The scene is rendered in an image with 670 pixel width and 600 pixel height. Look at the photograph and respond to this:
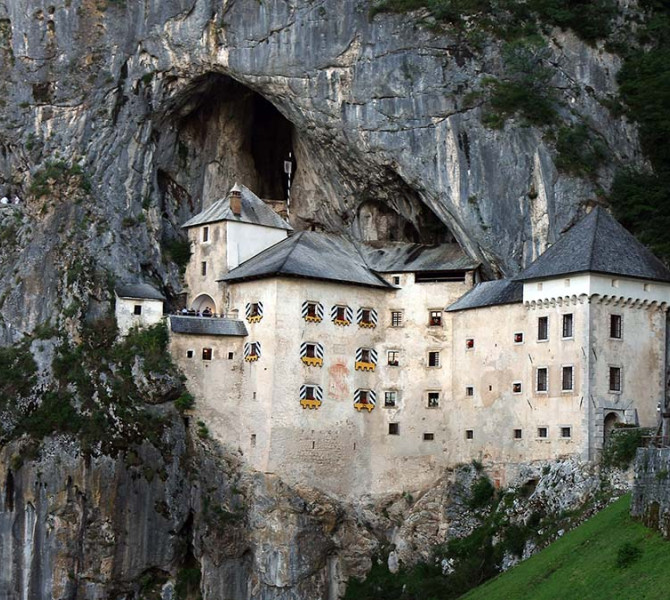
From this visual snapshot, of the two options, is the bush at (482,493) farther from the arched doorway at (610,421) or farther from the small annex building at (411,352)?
the arched doorway at (610,421)

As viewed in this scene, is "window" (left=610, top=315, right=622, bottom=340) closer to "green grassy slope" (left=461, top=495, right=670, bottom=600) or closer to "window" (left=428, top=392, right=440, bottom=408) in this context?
"green grassy slope" (left=461, top=495, right=670, bottom=600)

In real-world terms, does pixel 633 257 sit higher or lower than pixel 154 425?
higher

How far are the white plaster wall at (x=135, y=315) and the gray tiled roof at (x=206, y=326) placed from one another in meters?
1.12

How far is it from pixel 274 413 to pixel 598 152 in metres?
23.0

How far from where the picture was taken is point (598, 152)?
298 feet

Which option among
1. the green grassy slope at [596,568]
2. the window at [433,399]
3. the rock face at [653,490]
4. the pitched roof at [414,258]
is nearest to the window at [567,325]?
the pitched roof at [414,258]

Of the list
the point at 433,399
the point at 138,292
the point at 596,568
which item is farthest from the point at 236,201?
the point at 596,568

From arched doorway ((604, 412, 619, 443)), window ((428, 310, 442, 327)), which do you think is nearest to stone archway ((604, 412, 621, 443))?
arched doorway ((604, 412, 619, 443))

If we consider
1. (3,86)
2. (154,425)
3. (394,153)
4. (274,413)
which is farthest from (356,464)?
(3,86)

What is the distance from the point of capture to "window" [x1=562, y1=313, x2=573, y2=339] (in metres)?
83.7

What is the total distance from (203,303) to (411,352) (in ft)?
42.2

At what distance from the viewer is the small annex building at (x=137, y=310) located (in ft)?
303

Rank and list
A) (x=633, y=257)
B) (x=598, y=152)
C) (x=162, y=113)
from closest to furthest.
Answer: (x=633, y=257) < (x=598, y=152) < (x=162, y=113)

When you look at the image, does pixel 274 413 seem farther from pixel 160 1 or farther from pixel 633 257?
pixel 160 1
